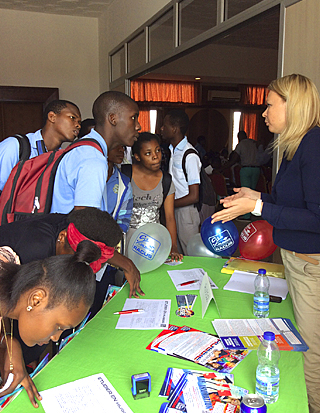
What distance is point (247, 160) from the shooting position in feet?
10.4

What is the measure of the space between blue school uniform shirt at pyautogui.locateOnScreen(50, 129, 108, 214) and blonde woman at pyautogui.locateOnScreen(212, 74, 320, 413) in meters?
0.76

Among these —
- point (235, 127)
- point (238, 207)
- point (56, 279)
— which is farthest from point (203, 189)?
point (56, 279)

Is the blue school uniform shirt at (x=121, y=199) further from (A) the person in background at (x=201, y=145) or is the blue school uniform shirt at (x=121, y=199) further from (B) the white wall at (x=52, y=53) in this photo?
(B) the white wall at (x=52, y=53)

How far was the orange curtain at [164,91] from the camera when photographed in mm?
4195

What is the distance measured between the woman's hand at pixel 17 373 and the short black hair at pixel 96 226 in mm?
448

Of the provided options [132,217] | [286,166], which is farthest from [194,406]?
[132,217]

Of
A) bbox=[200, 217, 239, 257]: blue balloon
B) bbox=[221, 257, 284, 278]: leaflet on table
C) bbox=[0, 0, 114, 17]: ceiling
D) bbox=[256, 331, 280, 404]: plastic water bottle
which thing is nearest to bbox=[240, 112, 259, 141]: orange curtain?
bbox=[200, 217, 239, 257]: blue balloon

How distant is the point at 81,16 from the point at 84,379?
7129 millimetres

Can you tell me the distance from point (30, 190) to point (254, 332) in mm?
1164

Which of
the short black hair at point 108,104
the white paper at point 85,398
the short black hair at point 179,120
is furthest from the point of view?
the short black hair at point 179,120

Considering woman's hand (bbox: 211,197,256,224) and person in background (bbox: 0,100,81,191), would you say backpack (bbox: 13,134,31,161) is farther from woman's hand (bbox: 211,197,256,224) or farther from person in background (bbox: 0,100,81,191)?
woman's hand (bbox: 211,197,256,224)

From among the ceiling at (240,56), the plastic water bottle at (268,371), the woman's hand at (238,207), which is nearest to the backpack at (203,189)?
the ceiling at (240,56)

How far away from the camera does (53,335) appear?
1188 mm

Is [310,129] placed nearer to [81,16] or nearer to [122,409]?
[122,409]
